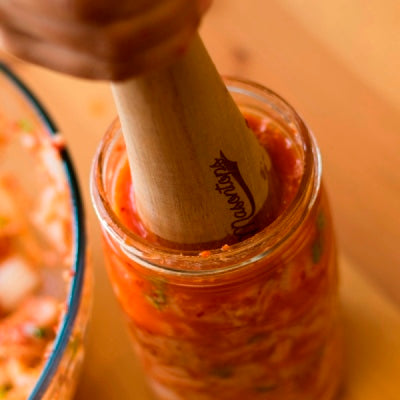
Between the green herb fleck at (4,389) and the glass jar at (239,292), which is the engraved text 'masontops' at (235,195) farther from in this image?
the green herb fleck at (4,389)

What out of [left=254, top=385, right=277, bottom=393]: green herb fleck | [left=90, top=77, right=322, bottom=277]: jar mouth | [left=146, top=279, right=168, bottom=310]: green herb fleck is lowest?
[left=254, top=385, right=277, bottom=393]: green herb fleck

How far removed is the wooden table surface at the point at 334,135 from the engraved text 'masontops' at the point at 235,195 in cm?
23

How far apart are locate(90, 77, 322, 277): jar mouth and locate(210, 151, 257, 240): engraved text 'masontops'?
2 centimetres

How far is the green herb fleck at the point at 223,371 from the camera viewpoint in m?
0.44

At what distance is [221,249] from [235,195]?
0.03 metres

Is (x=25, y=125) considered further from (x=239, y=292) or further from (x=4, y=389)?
(x=239, y=292)

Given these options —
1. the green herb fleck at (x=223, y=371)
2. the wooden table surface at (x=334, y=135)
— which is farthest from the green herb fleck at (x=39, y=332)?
the green herb fleck at (x=223, y=371)

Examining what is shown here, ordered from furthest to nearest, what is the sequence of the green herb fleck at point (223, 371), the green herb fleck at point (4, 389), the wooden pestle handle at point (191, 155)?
the green herb fleck at point (4, 389) < the green herb fleck at point (223, 371) < the wooden pestle handle at point (191, 155)

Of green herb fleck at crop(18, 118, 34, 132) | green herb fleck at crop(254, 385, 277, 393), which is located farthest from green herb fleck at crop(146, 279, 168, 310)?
green herb fleck at crop(18, 118, 34, 132)

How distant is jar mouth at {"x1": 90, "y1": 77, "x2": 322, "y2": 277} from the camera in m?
0.36

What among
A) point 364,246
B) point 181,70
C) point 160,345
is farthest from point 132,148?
point 364,246

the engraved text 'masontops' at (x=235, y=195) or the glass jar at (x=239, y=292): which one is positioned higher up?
the engraved text 'masontops' at (x=235, y=195)

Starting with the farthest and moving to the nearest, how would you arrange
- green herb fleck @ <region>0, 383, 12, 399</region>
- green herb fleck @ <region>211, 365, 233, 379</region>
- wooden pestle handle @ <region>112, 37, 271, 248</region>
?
green herb fleck @ <region>0, 383, 12, 399</region> → green herb fleck @ <region>211, 365, 233, 379</region> → wooden pestle handle @ <region>112, 37, 271, 248</region>

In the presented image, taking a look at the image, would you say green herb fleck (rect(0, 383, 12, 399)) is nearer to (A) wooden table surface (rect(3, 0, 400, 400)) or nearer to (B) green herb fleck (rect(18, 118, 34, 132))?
(A) wooden table surface (rect(3, 0, 400, 400))
